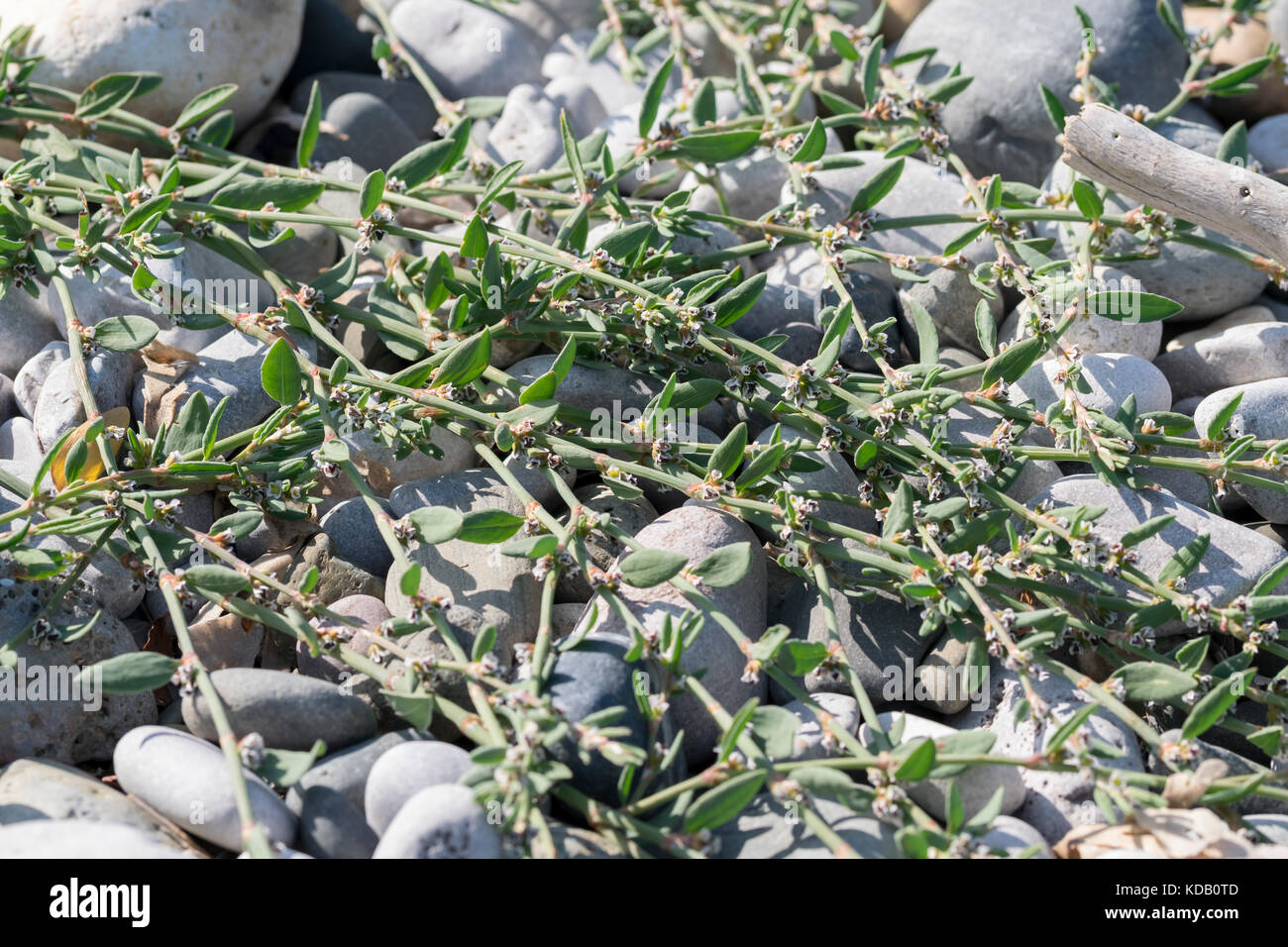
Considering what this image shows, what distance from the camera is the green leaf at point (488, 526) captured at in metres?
Result: 2.10

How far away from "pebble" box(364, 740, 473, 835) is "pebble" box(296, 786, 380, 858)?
0.09ft

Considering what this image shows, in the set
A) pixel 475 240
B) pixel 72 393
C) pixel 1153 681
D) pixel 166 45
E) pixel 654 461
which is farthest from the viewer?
pixel 166 45

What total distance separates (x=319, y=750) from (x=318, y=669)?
47 centimetres

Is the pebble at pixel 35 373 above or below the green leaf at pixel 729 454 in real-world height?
below

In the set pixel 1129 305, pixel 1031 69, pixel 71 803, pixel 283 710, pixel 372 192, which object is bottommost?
pixel 71 803

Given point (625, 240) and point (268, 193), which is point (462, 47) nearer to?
point (268, 193)

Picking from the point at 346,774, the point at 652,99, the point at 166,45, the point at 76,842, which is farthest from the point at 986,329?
the point at 166,45

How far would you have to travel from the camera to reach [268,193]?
2.48 metres

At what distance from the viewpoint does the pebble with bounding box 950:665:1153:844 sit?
82.2 inches

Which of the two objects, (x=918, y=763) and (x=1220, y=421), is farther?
(x=1220, y=421)

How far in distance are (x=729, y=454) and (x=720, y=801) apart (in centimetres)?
69

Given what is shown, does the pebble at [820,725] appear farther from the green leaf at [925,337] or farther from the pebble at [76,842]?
the pebble at [76,842]

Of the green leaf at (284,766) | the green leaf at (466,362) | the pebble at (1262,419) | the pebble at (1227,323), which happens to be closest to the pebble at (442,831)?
the green leaf at (284,766)

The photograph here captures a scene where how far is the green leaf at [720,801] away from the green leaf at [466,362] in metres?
0.95
